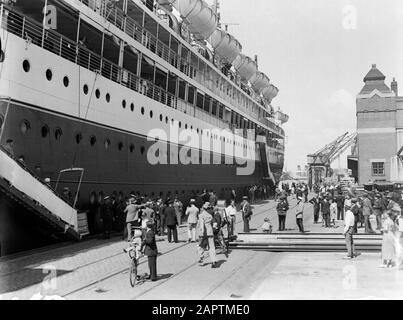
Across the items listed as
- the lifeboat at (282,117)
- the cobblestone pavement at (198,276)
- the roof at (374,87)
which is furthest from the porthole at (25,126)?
the lifeboat at (282,117)

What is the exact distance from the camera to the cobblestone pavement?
7.48 m

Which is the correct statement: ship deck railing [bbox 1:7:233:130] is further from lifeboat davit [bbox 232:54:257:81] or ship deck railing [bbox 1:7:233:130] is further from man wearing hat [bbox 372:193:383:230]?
lifeboat davit [bbox 232:54:257:81]

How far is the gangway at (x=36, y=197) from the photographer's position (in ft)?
30.3

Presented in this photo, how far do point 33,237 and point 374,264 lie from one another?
8.57 metres

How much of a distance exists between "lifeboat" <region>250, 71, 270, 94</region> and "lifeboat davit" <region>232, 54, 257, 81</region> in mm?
3315

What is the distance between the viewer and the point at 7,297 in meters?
7.18

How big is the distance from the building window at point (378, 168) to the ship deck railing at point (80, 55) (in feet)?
64.2

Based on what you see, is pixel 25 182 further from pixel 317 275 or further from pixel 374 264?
pixel 374 264

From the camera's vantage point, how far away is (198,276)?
30.0ft

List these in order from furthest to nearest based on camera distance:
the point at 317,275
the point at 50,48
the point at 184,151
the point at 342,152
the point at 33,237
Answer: the point at 342,152
the point at 184,151
the point at 50,48
the point at 33,237
the point at 317,275

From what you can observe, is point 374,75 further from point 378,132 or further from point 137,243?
point 137,243

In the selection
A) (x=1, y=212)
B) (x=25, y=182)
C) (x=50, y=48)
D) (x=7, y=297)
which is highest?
(x=50, y=48)

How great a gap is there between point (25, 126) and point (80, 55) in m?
4.30

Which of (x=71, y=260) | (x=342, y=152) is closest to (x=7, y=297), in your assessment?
(x=71, y=260)
